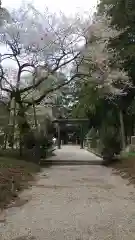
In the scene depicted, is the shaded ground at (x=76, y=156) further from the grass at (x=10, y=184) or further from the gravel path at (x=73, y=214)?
the gravel path at (x=73, y=214)

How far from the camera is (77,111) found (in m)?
34.8

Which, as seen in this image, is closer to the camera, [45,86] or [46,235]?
[46,235]

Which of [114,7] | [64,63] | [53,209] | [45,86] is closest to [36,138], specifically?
[45,86]

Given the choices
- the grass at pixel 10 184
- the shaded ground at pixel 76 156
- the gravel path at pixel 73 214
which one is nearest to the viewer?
the gravel path at pixel 73 214

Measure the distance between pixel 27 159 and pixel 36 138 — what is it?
1.63m

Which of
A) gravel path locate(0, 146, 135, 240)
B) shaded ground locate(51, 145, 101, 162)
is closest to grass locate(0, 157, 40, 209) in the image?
gravel path locate(0, 146, 135, 240)

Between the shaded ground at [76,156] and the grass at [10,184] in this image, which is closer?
the grass at [10,184]

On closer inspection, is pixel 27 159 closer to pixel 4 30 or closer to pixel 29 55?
pixel 29 55

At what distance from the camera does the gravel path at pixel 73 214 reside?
7371 millimetres

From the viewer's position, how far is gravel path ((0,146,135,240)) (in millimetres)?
7371

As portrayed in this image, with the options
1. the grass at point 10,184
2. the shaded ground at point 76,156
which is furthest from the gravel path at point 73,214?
the shaded ground at point 76,156

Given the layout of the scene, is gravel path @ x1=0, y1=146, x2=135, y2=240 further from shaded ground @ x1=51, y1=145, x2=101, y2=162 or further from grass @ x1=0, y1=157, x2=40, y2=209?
shaded ground @ x1=51, y1=145, x2=101, y2=162

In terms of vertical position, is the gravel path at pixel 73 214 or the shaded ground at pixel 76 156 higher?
the shaded ground at pixel 76 156

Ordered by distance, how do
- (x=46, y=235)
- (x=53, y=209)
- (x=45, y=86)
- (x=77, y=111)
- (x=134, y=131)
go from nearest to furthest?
(x=46, y=235) < (x=53, y=209) < (x=45, y=86) < (x=77, y=111) < (x=134, y=131)
